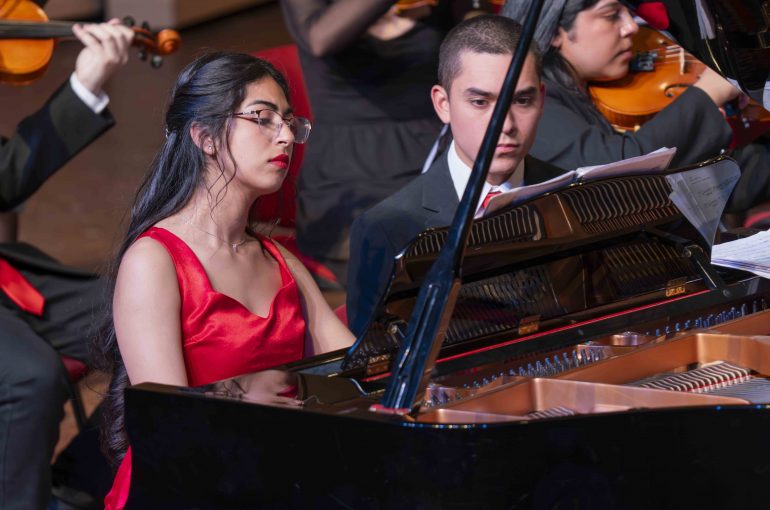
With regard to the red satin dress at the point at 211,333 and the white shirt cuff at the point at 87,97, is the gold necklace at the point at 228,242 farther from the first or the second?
the white shirt cuff at the point at 87,97

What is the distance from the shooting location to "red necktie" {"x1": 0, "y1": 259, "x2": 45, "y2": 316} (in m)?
3.00

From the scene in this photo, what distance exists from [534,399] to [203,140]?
726 mm

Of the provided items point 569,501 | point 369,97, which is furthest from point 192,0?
point 569,501

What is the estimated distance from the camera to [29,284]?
10.1 feet

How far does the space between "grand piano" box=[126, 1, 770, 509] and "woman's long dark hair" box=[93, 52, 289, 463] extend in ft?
1.42

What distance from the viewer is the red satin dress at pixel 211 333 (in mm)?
1984

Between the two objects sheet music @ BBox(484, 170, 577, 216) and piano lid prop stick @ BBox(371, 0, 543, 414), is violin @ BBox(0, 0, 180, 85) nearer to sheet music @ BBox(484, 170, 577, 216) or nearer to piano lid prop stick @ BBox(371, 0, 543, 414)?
sheet music @ BBox(484, 170, 577, 216)

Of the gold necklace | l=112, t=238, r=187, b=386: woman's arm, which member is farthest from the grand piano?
the gold necklace

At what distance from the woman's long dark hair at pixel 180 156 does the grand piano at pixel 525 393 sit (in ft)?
1.42

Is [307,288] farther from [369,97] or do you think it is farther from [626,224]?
[369,97]

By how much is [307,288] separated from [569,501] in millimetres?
848

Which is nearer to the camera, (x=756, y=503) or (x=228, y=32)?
(x=756, y=503)

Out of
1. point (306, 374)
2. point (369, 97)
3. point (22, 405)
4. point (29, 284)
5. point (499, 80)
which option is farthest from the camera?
point (369, 97)

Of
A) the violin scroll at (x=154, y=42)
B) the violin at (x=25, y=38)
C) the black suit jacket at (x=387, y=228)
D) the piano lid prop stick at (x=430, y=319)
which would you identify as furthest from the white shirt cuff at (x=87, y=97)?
the piano lid prop stick at (x=430, y=319)
